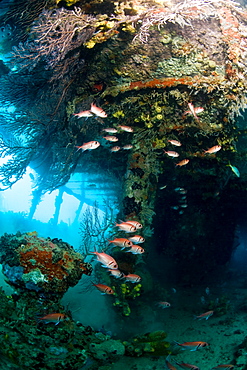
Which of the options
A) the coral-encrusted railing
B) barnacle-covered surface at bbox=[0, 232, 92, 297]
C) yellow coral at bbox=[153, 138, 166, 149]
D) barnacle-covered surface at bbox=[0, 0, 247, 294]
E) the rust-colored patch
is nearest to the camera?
barnacle-covered surface at bbox=[0, 232, 92, 297]

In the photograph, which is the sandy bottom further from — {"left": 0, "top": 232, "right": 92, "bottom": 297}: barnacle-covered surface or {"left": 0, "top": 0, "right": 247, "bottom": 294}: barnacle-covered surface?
{"left": 0, "top": 0, "right": 247, "bottom": 294}: barnacle-covered surface

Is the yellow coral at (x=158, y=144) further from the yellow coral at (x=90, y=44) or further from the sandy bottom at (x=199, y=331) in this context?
the sandy bottom at (x=199, y=331)

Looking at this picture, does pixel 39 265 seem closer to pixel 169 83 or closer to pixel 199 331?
pixel 199 331

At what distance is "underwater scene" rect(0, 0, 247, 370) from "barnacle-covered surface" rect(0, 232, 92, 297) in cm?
2

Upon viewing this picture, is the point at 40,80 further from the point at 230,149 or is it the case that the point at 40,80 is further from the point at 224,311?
the point at 224,311

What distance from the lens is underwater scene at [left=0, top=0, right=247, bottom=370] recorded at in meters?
4.04

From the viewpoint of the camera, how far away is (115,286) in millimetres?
6254

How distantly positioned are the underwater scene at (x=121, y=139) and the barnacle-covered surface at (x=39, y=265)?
0.02 m

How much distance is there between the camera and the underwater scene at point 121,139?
4.04 m

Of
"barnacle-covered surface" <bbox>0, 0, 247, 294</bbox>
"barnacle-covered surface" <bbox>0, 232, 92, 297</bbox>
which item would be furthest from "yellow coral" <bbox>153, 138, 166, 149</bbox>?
"barnacle-covered surface" <bbox>0, 232, 92, 297</bbox>

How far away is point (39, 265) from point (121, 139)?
4.48 meters

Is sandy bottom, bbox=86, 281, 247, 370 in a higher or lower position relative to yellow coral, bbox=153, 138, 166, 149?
lower

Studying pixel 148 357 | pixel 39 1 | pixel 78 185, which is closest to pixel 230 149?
pixel 148 357

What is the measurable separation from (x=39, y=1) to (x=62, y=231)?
28.1 metres
